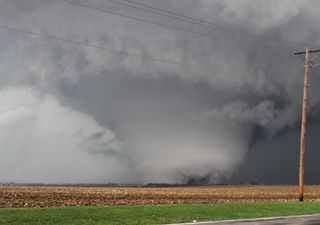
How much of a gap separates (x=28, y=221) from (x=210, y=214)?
10.4 m

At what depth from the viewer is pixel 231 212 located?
30.4 metres

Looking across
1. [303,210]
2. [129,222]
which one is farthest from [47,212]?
[303,210]

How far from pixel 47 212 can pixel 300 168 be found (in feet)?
82.5

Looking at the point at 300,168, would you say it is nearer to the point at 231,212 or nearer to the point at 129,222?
the point at 231,212

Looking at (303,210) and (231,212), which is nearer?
(231,212)

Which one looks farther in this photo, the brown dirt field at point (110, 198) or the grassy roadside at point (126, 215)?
the brown dirt field at point (110, 198)

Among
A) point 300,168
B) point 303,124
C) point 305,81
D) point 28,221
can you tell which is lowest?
point 28,221

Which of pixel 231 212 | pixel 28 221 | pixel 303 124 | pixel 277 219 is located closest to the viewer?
pixel 28 221

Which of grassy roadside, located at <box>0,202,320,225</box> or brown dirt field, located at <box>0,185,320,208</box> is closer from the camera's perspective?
grassy roadside, located at <box>0,202,320,225</box>

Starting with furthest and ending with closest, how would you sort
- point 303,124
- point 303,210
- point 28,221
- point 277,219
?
point 303,124 < point 303,210 < point 277,219 < point 28,221

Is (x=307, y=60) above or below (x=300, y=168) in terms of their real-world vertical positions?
above

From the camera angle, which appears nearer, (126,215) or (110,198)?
(126,215)

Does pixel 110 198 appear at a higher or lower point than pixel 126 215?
higher

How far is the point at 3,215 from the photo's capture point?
24.3 metres
